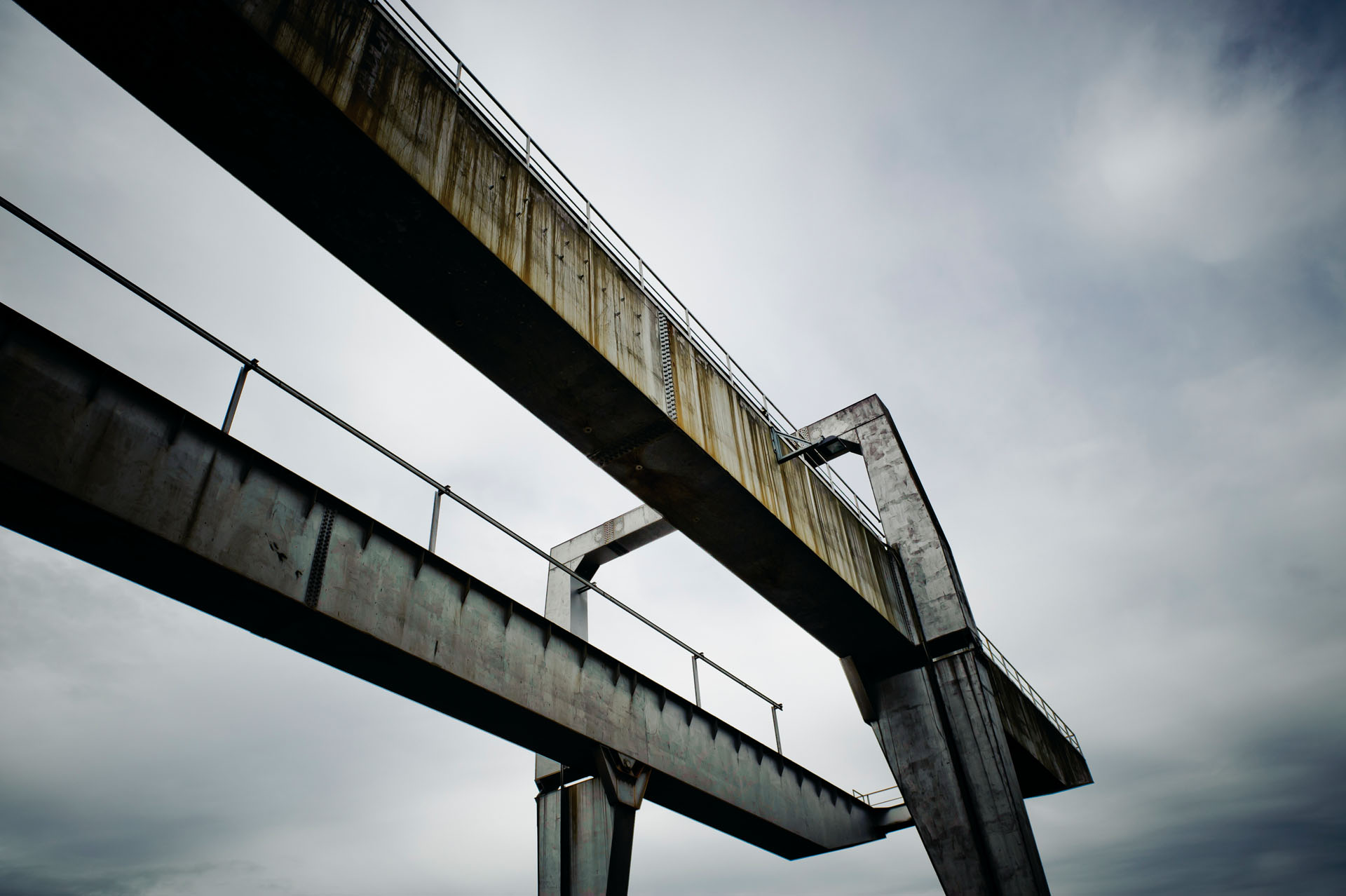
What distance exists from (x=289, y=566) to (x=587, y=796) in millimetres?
7653

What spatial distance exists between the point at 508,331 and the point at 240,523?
117 inches

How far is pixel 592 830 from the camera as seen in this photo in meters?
12.9

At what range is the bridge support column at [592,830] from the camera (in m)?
10.6

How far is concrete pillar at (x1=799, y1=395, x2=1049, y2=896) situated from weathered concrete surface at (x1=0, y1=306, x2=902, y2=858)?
3.71 m

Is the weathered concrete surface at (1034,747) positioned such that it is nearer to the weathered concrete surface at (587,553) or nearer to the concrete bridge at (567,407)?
the concrete bridge at (567,407)

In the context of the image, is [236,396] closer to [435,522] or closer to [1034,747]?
[435,522]

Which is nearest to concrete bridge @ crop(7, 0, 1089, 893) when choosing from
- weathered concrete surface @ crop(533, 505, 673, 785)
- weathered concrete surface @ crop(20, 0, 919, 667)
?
weathered concrete surface @ crop(20, 0, 919, 667)

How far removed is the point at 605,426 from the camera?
9312 millimetres

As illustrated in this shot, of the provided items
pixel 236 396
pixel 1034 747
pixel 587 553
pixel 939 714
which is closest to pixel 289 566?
pixel 236 396

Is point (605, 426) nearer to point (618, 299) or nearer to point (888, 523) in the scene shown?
point (618, 299)

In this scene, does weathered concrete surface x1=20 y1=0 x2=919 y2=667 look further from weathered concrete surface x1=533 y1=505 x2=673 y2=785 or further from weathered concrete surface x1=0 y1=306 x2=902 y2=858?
weathered concrete surface x1=533 y1=505 x2=673 y2=785

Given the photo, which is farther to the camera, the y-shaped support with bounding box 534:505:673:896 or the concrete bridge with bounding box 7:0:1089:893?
the y-shaped support with bounding box 534:505:673:896

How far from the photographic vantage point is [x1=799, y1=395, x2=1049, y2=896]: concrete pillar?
40.2ft

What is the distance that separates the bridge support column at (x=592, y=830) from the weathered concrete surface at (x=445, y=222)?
3.22m
